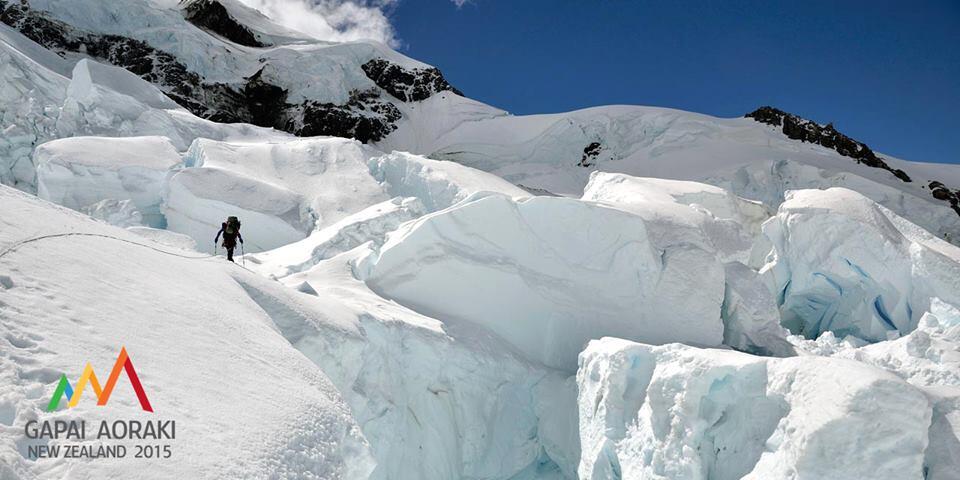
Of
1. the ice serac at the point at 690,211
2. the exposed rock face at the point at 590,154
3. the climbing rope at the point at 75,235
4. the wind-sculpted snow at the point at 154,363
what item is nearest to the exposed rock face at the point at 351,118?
the exposed rock face at the point at 590,154

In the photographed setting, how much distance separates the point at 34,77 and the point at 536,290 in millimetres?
18049

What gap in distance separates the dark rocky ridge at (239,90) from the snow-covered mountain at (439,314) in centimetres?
1878

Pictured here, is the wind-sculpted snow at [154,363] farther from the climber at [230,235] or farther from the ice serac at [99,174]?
the ice serac at [99,174]

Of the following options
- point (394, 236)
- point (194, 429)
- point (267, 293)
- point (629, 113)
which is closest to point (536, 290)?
point (394, 236)

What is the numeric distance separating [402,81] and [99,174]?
115ft

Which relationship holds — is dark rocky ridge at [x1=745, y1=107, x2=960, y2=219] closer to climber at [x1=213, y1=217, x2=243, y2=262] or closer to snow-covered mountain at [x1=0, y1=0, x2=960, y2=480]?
snow-covered mountain at [x1=0, y1=0, x2=960, y2=480]

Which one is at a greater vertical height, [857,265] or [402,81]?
[402,81]

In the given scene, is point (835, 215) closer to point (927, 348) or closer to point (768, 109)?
point (927, 348)

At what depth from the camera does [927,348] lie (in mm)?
8812

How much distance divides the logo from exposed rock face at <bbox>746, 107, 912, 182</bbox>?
36.3 meters

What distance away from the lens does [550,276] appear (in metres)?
9.20

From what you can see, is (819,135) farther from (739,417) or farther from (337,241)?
(739,417)

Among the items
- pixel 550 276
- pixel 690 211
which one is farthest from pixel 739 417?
pixel 690 211

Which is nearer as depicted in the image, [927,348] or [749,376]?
[749,376]
